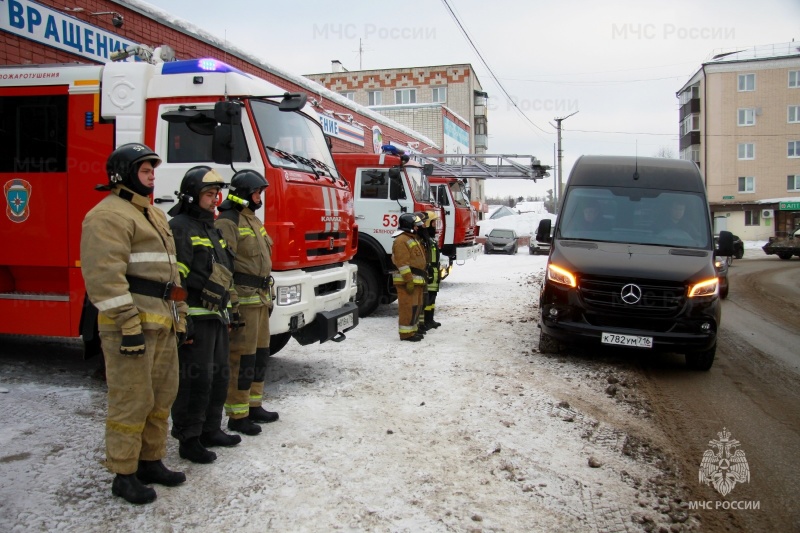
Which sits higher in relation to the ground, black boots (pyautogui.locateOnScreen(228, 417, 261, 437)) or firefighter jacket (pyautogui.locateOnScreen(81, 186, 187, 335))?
firefighter jacket (pyautogui.locateOnScreen(81, 186, 187, 335))

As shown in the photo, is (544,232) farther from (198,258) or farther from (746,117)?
(746,117)

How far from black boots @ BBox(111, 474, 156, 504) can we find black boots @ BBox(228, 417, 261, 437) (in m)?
1.16

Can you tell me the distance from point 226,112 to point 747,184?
52933mm

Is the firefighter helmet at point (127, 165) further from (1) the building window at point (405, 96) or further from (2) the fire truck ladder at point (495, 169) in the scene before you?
(1) the building window at point (405, 96)

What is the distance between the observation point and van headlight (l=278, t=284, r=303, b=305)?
5.41 metres

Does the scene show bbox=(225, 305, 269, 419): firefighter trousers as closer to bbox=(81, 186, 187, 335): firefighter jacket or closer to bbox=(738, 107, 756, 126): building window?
bbox=(81, 186, 187, 335): firefighter jacket

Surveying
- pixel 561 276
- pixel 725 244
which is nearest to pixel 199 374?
pixel 561 276

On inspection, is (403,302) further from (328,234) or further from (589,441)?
(589,441)

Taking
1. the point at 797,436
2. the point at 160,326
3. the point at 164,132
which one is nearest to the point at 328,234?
the point at 164,132

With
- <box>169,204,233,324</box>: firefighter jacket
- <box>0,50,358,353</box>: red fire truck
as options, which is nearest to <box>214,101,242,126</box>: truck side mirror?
<box>0,50,358,353</box>: red fire truck

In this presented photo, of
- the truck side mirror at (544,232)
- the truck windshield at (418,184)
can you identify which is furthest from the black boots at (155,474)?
the truck windshield at (418,184)

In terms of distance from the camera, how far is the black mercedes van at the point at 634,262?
6660 mm

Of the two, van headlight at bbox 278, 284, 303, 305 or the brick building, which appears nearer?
van headlight at bbox 278, 284, 303, 305

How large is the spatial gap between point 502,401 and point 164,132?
13.1 feet
